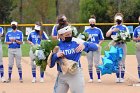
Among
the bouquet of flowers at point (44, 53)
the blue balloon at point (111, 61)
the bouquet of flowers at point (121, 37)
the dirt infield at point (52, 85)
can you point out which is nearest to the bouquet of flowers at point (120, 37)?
the bouquet of flowers at point (121, 37)

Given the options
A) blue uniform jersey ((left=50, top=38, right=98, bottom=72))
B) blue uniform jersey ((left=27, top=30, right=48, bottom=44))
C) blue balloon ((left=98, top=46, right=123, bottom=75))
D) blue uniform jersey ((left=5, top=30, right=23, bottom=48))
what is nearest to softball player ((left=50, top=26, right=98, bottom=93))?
blue uniform jersey ((left=50, top=38, right=98, bottom=72))

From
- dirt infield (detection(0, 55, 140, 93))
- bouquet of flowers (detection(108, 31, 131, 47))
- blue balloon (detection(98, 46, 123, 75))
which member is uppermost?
bouquet of flowers (detection(108, 31, 131, 47))

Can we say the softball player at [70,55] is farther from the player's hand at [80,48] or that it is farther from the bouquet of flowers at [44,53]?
the bouquet of flowers at [44,53]

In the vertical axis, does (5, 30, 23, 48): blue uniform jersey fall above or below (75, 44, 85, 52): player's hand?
above

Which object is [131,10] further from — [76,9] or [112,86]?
[112,86]

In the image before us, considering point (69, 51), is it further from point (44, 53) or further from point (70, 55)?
point (44, 53)

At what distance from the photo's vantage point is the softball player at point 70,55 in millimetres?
8922

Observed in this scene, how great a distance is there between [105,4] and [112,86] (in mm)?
41662

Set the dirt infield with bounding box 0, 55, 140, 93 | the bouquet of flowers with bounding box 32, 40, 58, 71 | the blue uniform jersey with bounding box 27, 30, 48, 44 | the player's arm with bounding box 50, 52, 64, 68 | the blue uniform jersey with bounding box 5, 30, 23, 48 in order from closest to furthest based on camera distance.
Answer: the player's arm with bounding box 50, 52, 64, 68 < the bouquet of flowers with bounding box 32, 40, 58, 71 < the dirt infield with bounding box 0, 55, 140, 93 < the blue uniform jersey with bounding box 27, 30, 48, 44 < the blue uniform jersey with bounding box 5, 30, 23, 48

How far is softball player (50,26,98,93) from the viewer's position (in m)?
8.92

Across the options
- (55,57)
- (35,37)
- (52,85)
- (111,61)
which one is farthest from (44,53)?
(35,37)

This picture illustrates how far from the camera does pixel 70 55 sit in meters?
8.98

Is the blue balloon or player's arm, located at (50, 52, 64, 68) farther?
the blue balloon

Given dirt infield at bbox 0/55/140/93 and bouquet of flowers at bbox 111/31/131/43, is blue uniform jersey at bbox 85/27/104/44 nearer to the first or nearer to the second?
bouquet of flowers at bbox 111/31/131/43
